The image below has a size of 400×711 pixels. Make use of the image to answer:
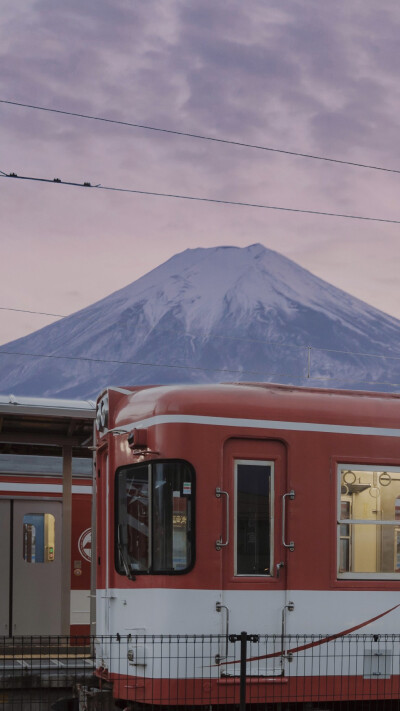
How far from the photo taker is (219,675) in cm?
1139

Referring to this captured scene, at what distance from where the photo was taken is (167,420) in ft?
38.1

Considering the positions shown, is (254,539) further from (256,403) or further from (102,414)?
(102,414)

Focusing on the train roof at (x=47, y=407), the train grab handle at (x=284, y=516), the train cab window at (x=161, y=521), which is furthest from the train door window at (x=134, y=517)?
the train roof at (x=47, y=407)

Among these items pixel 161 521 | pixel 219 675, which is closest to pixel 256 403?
pixel 161 521

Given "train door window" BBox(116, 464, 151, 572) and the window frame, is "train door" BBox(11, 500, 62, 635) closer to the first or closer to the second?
"train door window" BBox(116, 464, 151, 572)

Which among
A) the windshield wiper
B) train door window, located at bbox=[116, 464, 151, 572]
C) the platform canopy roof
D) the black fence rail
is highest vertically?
the platform canopy roof

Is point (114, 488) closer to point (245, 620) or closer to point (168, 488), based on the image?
point (168, 488)

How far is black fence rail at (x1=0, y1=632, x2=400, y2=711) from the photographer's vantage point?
11234mm

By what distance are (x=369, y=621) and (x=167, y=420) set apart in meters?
2.89

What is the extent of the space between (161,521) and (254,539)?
3.08 ft

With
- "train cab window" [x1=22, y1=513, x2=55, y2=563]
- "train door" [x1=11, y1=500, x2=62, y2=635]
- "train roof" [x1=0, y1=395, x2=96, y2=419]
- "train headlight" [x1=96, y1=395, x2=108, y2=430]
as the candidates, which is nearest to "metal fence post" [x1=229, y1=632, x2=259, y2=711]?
"train headlight" [x1=96, y1=395, x2=108, y2=430]

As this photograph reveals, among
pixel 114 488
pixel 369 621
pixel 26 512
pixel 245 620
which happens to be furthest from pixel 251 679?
pixel 26 512

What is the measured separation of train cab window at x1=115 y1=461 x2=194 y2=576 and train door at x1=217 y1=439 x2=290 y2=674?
37 cm

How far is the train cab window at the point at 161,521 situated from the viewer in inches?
449
